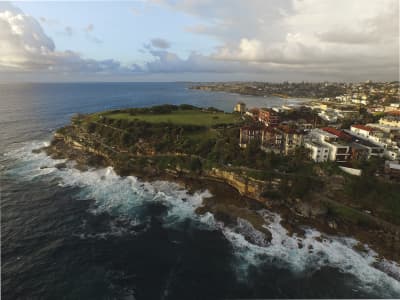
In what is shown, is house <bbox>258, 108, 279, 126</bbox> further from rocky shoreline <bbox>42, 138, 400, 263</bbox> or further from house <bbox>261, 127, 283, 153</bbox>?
rocky shoreline <bbox>42, 138, 400, 263</bbox>

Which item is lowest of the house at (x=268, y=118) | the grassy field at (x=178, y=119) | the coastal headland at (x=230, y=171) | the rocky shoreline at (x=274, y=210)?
the rocky shoreline at (x=274, y=210)

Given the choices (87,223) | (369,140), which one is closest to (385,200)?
(369,140)

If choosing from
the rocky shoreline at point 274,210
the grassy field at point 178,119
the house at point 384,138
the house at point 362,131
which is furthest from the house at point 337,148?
the grassy field at point 178,119

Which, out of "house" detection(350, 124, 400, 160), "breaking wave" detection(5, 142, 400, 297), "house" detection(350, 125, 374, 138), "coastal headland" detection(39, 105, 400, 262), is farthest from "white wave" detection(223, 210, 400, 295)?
"house" detection(350, 125, 374, 138)

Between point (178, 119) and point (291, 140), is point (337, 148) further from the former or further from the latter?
point (178, 119)

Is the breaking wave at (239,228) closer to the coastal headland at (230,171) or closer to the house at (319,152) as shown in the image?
the coastal headland at (230,171)

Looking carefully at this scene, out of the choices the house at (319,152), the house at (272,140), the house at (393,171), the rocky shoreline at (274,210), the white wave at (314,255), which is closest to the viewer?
the white wave at (314,255)
